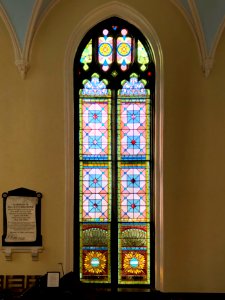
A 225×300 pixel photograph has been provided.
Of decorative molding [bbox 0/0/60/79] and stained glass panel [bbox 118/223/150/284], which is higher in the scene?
decorative molding [bbox 0/0/60/79]

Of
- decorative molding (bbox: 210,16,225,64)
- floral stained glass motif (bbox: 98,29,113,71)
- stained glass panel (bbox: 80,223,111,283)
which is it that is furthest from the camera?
floral stained glass motif (bbox: 98,29,113,71)

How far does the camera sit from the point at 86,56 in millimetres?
8062

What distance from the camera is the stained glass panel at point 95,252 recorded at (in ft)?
25.8

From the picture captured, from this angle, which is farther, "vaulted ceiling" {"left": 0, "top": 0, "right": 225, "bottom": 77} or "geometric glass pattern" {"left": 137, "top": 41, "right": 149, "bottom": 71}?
"geometric glass pattern" {"left": 137, "top": 41, "right": 149, "bottom": 71}

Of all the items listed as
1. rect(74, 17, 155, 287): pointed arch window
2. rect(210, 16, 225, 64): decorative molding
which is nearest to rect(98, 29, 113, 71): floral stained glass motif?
rect(74, 17, 155, 287): pointed arch window

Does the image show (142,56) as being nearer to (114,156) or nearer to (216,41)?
(216,41)

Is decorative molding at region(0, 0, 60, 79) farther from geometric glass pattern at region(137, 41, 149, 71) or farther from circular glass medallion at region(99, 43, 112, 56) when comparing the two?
Answer: geometric glass pattern at region(137, 41, 149, 71)

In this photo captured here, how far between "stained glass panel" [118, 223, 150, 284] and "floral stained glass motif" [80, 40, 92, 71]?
272 cm

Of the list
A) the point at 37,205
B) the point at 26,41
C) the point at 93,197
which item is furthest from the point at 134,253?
the point at 26,41

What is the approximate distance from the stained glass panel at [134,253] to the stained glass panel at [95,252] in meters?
0.23

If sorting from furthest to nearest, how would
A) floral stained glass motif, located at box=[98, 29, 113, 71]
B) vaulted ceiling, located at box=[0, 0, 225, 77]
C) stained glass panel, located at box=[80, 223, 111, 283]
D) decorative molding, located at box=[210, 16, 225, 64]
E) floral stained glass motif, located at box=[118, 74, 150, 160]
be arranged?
floral stained glass motif, located at box=[98, 29, 113, 71] → floral stained glass motif, located at box=[118, 74, 150, 160] → stained glass panel, located at box=[80, 223, 111, 283] → decorative molding, located at box=[210, 16, 225, 64] → vaulted ceiling, located at box=[0, 0, 225, 77]

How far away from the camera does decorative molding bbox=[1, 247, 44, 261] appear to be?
7.59 m

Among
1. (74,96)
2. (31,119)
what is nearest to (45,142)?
(31,119)

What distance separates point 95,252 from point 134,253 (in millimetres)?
640
